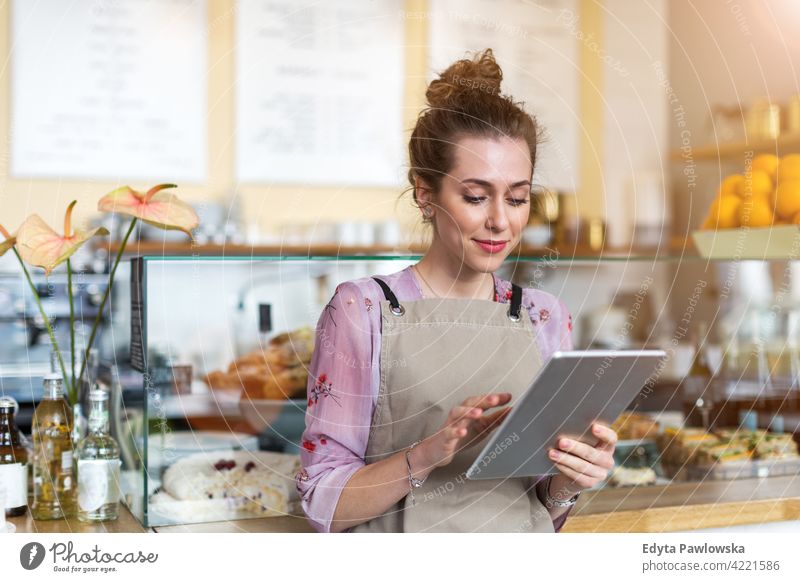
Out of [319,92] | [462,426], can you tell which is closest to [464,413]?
[462,426]

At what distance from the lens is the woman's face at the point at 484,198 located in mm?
967

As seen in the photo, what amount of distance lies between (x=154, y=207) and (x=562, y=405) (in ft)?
1.63

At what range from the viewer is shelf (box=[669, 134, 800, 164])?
2258mm

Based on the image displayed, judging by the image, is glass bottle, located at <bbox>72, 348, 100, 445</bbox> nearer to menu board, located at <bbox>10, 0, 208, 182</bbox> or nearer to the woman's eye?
the woman's eye

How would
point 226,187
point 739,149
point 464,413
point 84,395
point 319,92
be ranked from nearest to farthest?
point 464,413, point 84,395, point 739,149, point 226,187, point 319,92

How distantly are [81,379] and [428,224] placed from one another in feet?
1.53

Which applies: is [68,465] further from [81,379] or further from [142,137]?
[142,137]

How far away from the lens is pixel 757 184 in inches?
50.1

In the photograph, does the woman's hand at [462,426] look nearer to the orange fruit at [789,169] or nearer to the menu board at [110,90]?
the orange fruit at [789,169]

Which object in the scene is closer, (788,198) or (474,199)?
(474,199)

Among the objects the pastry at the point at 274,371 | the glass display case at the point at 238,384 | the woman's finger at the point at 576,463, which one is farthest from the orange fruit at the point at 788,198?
the pastry at the point at 274,371

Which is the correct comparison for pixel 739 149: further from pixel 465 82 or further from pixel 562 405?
pixel 562 405

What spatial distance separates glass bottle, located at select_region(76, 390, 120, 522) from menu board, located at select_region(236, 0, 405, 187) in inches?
70.6

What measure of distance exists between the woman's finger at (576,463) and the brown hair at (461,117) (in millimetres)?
318
